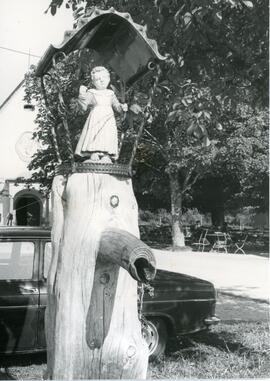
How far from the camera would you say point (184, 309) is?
20.4 ft

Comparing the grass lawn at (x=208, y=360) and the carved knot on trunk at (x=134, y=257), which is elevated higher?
the carved knot on trunk at (x=134, y=257)

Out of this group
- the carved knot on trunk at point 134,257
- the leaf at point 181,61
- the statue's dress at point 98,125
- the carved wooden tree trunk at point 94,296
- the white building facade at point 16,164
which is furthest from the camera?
the white building facade at point 16,164

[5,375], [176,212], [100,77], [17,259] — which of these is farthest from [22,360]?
[176,212]

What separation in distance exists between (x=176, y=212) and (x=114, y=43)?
70.0ft

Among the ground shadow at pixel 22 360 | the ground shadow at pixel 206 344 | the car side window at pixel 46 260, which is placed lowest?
the ground shadow at pixel 22 360

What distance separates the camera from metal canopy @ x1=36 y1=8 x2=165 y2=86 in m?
3.39

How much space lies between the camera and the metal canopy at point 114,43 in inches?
133

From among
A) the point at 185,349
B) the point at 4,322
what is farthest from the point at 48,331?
the point at 185,349

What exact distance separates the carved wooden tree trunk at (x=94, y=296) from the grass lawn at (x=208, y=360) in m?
2.50

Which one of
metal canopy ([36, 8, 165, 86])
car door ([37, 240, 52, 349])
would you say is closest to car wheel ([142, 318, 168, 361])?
car door ([37, 240, 52, 349])

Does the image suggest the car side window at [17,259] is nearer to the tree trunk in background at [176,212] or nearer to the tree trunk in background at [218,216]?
the tree trunk in background at [176,212]

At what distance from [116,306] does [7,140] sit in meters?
30.1

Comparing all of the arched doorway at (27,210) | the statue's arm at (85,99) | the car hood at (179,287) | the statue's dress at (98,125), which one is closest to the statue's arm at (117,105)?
the statue's dress at (98,125)

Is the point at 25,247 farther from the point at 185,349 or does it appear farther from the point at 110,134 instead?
the point at 110,134
